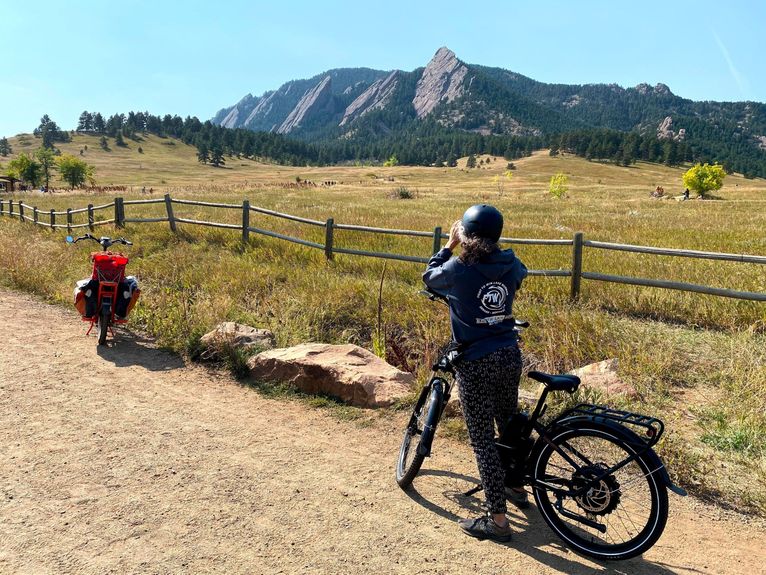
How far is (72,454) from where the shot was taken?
160 inches

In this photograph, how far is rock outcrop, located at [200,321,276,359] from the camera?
20.5ft

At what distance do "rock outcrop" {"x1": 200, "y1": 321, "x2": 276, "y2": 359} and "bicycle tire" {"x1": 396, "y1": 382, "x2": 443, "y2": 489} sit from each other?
293 centimetres

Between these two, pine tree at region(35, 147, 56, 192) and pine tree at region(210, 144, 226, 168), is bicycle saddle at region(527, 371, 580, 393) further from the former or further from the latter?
pine tree at region(210, 144, 226, 168)

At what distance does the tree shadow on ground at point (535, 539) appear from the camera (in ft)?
9.53

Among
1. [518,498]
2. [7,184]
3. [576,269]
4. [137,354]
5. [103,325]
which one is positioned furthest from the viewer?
[7,184]

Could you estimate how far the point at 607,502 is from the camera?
2.90m

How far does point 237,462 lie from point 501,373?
2.19m

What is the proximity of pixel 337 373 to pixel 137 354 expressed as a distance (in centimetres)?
284

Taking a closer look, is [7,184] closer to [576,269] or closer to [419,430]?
[576,269]

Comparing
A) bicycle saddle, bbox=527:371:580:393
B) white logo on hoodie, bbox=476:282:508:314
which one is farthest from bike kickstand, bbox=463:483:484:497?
white logo on hoodie, bbox=476:282:508:314

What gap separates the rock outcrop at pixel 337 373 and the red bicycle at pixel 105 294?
2.33m

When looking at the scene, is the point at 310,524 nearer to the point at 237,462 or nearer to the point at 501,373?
the point at 237,462

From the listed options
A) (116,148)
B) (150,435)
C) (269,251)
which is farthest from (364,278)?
(116,148)

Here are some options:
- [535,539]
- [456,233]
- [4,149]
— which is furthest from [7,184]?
[4,149]
